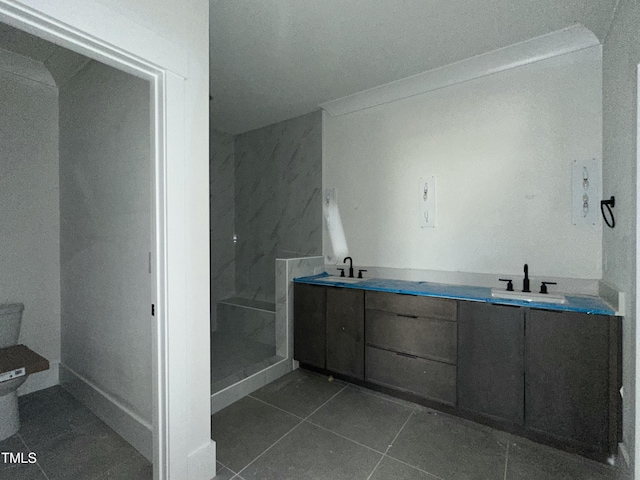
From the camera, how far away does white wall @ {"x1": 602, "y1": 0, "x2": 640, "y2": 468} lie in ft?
4.62

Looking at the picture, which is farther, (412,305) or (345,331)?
(345,331)

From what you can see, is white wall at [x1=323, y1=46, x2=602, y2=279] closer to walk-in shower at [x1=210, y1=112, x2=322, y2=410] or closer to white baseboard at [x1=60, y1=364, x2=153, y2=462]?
walk-in shower at [x1=210, y1=112, x2=322, y2=410]

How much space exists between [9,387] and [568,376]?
11.0 feet

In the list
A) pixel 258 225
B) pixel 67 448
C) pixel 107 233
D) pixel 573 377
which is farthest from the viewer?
pixel 258 225

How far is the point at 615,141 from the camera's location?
1.73 meters

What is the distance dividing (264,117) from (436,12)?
2239 mm

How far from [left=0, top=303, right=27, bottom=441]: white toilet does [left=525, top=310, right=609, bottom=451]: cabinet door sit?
3.19 meters

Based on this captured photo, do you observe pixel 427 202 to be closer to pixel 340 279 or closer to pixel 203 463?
pixel 340 279

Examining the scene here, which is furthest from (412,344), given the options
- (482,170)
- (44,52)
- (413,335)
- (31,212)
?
(44,52)

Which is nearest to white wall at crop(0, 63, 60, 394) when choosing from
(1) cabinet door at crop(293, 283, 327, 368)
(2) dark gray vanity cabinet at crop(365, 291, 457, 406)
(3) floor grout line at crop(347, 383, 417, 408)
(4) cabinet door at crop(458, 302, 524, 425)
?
(1) cabinet door at crop(293, 283, 327, 368)

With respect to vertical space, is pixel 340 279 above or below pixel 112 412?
above

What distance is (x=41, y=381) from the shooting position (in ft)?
8.34

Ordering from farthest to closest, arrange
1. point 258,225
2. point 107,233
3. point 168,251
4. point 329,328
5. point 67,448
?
1. point 258,225
2. point 329,328
3. point 107,233
4. point 67,448
5. point 168,251

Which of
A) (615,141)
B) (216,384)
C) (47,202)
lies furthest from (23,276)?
(615,141)
